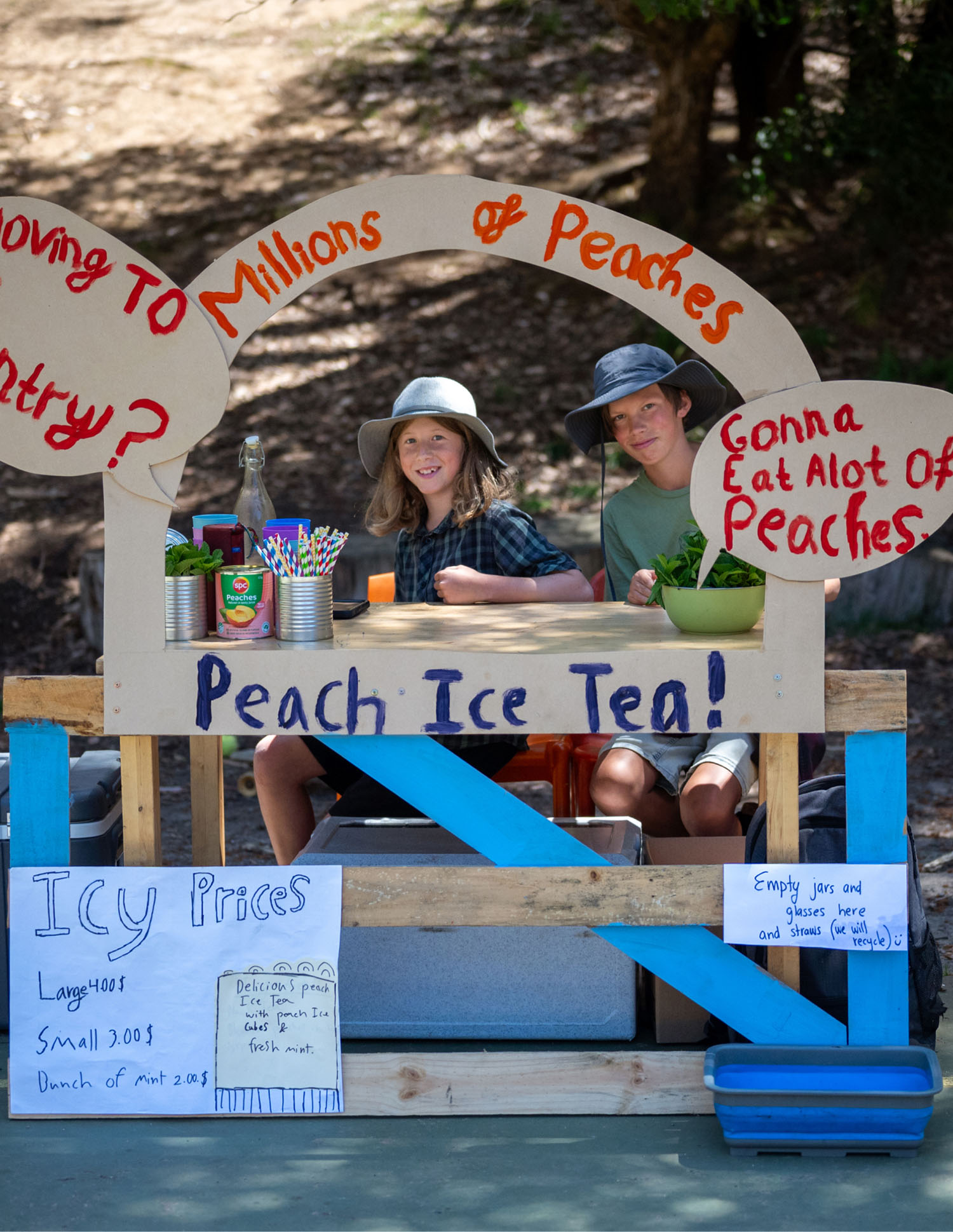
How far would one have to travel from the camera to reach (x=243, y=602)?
8.74ft

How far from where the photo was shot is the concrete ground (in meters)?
2.27

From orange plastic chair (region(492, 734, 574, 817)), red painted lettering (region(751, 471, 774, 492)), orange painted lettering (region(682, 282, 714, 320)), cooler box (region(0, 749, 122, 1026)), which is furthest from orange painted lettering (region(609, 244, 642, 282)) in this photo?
cooler box (region(0, 749, 122, 1026))

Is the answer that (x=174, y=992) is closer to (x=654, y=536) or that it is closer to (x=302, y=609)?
(x=302, y=609)

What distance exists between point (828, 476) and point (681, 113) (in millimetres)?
7333

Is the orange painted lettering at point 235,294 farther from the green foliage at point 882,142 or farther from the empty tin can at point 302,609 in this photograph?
the green foliage at point 882,142

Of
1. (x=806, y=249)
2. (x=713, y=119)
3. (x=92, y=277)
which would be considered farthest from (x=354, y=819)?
(x=713, y=119)

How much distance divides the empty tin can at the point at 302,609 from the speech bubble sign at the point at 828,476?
74 centimetres

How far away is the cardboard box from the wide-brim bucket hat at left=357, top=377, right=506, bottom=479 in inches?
40.3

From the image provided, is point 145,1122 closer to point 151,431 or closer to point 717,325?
point 151,431

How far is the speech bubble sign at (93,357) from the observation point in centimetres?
247

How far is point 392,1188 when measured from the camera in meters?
2.37

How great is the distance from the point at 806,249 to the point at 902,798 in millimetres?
7382

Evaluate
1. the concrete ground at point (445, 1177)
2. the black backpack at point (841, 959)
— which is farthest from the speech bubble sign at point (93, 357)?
the black backpack at point (841, 959)

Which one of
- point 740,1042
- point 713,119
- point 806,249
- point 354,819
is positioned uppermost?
point 713,119
